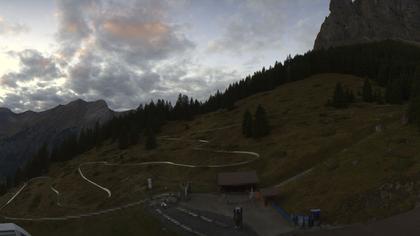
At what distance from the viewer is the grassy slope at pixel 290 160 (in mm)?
52344

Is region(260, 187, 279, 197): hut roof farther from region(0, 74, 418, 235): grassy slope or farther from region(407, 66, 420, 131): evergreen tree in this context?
region(407, 66, 420, 131): evergreen tree

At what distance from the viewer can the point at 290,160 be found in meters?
75.4

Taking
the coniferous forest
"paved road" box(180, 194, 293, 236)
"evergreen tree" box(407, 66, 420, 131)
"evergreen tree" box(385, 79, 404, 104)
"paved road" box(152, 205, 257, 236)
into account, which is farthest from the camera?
the coniferous forest

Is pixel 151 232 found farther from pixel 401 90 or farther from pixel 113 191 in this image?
pixel 401 90

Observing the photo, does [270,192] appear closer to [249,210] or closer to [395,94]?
[249,210]

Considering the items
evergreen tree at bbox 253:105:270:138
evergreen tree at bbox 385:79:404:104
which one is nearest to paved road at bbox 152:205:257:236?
evergreen tree at bbox 253:105:270:138

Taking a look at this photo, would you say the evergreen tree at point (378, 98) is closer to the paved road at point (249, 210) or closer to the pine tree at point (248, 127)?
the pine tree at point (248, 127)

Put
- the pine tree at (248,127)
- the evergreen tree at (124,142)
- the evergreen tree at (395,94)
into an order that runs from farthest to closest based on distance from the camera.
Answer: the evergreen tree at (124,142), the evergreen tree at (395,94), the pine tree at (248,127)

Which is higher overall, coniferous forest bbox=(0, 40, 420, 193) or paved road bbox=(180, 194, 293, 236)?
coniferous forest bbox=(0, 40, 420, 193)

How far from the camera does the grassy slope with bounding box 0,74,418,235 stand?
5234 centimetres

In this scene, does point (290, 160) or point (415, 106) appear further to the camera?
point (290, 160)

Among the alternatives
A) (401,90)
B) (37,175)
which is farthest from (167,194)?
(37,175)

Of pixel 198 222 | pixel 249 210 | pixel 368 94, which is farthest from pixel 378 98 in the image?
pixel 198 222

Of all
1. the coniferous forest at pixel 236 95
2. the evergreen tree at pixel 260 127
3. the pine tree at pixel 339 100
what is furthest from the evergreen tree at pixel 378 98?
the evergreen tree at pixel 260 127
